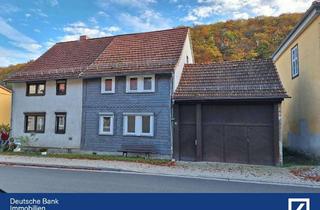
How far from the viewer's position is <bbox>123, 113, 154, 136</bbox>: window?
16998 millimetres

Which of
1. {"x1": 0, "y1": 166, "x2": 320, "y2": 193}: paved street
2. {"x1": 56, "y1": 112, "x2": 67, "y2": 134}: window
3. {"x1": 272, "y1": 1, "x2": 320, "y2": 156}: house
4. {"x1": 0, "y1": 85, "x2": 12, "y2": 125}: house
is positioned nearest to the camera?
{"x1": 0, "y1": 166, "x2": 320, "y2": 193}: paved street

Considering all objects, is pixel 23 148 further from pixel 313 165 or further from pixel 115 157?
pixel 313 165

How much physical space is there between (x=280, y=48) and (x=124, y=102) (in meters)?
12.8

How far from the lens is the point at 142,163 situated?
14.8 meters

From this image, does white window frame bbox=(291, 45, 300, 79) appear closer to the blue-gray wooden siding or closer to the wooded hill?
the blue-gray wooden siding

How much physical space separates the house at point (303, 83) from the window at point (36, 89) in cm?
1753

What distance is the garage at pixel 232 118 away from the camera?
14766mm

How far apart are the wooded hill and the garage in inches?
511

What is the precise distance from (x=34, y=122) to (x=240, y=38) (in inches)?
1073

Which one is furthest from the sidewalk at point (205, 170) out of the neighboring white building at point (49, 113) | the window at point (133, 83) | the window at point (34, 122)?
the window at point (133, 83)

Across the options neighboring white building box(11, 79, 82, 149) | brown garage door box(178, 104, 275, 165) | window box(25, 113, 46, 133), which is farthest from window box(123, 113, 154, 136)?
window box(25, 113, 46, 133)

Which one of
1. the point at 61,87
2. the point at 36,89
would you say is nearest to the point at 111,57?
the point at 61,87

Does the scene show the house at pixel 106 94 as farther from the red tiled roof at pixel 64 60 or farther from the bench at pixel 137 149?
the bench at pixel 137 149
